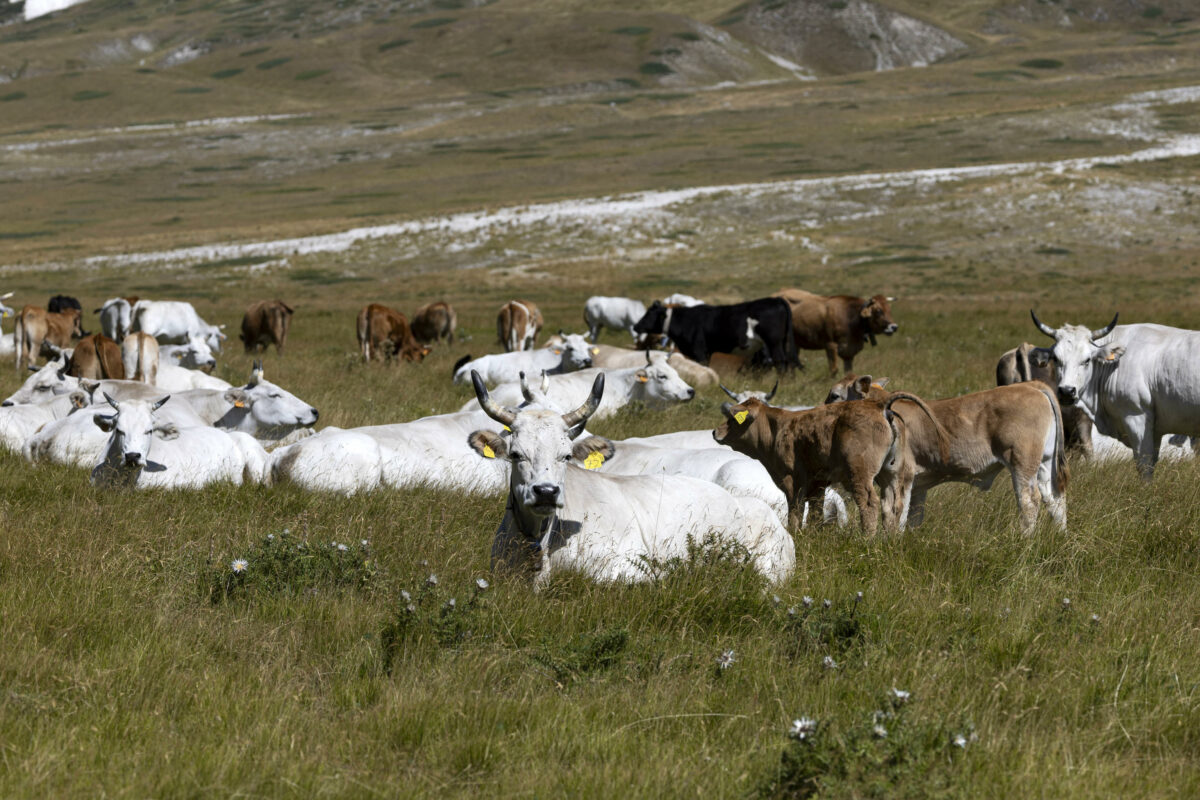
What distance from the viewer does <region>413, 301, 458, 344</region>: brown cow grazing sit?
90.8 feet

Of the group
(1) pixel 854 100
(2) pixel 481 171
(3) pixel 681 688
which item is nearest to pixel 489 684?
(3) pixel 681 688

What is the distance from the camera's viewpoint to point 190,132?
159 m

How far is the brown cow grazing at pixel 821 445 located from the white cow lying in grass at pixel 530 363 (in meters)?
9.28

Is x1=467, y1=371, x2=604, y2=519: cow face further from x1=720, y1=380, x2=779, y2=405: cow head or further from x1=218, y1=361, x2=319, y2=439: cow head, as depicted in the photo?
x1=218, y1=361, x2=319, y2=439: cow head

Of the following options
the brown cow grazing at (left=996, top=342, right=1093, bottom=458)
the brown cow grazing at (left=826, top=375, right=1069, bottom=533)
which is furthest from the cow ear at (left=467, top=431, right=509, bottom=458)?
the brown cow grazing at (left=996, top=342, right=1093, bottom=458)

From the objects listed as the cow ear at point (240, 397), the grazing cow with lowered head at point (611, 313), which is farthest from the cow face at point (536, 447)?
the grazing cow with lowered head at point (611, 313)

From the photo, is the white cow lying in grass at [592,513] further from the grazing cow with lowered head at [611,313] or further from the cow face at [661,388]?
the grazing cow with lowered head at [611,313]

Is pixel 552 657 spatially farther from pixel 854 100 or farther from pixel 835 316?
pixel 854 100

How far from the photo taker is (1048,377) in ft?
40.8

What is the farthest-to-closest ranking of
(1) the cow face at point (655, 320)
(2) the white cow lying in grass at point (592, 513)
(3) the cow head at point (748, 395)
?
1. (1) the cow face at point (655, 320)
2. (3) the cow head at point (748, 395)
3. (2) the white cow lying in grass at point (592, 513)

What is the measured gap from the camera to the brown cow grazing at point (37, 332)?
21172 mm

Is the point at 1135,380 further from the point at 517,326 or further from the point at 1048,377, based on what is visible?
the point at 517,326

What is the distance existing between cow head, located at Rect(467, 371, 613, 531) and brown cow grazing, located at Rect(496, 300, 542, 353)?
19.1 meters

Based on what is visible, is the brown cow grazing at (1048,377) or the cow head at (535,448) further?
the brown cow grazing at (1048,377)
